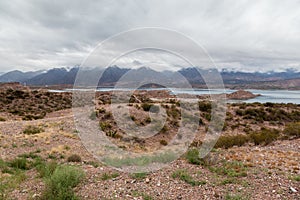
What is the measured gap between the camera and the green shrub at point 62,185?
5.42 meters

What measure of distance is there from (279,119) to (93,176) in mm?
22821

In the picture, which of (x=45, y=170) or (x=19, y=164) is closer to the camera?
(x=45, y=170)

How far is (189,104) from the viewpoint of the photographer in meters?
25.6

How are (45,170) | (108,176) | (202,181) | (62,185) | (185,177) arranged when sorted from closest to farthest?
(62,185) → (202,181) → (185,177) → (108,176) → (45,170)

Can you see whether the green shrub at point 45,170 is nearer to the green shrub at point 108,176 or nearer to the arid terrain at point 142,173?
the arid terrain at point 142,173

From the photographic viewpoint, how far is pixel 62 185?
5.81m

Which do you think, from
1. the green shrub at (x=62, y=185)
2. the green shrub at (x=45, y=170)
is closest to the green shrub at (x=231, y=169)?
the green shrub at (x=62, y=185)

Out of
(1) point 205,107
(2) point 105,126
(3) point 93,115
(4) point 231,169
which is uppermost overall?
(1) point 205,107

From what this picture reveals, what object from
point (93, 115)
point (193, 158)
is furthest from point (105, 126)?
point (193, 158)

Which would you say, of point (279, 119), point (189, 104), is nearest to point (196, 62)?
point (189, 104)

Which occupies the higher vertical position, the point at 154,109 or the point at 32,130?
the point at 154,109

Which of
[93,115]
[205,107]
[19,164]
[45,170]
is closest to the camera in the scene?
[45,170]

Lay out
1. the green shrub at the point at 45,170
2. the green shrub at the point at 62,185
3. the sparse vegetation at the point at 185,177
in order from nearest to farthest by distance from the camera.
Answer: the green shrub at the point at 62,185, the sparse vegetation at the point at 185,177, the green shrub at the point at 45,170

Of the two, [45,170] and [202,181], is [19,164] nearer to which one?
[45,170]
